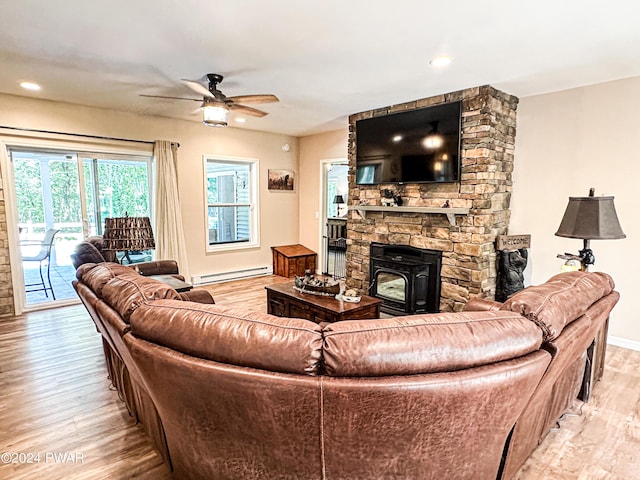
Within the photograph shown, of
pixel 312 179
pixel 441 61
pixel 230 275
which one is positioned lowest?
pixel 230 275

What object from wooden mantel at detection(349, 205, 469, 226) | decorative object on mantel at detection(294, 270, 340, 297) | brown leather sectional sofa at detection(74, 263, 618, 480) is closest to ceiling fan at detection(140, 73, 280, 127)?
decorative object on mantel at detection(294, 270, 340, 297)

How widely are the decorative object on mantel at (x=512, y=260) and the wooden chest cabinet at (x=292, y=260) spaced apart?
3300 mm

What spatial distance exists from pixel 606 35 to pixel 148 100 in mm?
4304

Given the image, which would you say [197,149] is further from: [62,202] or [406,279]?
[406,279]

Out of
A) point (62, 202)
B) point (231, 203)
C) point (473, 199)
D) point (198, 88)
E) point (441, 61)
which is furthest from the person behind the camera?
point (231, 203)

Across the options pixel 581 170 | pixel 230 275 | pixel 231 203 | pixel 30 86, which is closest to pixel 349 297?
pixel 581 170

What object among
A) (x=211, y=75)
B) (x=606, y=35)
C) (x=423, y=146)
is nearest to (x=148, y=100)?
(x=211, y=75)

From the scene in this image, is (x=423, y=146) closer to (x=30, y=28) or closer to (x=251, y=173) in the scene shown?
(x=251, y=173)

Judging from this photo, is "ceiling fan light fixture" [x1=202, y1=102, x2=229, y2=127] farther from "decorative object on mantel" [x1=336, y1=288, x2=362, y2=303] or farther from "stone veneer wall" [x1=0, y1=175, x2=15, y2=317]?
"stone veneer wall" [x1=0, y1=175, x2=15, y2=317]

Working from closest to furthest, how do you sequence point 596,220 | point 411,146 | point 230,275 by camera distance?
point 596,220
point 411,146
point 230,275

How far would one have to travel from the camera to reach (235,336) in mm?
1224

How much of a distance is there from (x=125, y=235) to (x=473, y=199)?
330cm

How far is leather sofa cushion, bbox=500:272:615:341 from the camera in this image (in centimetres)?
142

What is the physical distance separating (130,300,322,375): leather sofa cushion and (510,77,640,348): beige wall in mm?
3543
